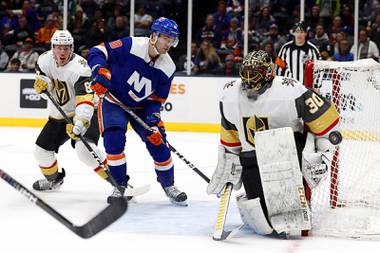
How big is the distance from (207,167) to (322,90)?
5.85 feet

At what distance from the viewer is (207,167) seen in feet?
19.5

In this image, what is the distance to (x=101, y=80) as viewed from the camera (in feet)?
14.1

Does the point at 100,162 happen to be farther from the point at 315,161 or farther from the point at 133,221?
the point at 315,161

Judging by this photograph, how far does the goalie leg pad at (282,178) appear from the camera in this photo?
11.4 feet

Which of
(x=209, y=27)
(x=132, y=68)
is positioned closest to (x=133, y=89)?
(x=132, y=68)

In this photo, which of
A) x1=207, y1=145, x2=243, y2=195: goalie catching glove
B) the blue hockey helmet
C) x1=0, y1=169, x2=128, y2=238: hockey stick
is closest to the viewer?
x1=0, y1=169, x2=128, y2=238: hockey stick

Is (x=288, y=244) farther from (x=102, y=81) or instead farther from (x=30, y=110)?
(x=30, y=110)

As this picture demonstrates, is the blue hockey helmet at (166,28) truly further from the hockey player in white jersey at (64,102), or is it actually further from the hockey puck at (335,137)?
the hockey puck at (335,137)

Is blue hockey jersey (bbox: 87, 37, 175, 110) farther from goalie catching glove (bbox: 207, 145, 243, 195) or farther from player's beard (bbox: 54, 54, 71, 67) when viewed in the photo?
goalie catching glove (bbox: 207, 145, 243, 195)

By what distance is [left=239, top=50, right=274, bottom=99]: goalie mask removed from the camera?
11.5 feet

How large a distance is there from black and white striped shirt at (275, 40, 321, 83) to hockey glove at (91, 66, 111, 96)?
306cm

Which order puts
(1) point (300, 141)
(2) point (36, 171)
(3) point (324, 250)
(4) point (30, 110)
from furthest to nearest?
(4) point (30, 110) < (2) point (36, 171) < (1) point (300, 141) < (3) point (324, 250)

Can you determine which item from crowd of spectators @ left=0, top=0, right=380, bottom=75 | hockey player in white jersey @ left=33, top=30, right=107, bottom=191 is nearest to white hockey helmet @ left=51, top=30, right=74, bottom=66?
hockey player in white jersey @ left=33, top=30, right=107, bottom=191

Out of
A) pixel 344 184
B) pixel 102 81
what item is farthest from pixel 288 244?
pixel 102 81
